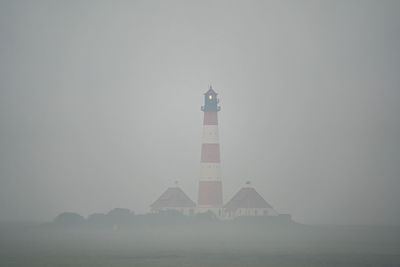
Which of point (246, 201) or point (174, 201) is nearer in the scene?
point (246, 201)

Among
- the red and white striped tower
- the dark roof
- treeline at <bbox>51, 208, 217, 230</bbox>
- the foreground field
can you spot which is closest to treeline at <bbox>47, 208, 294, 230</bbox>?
treeline at <bbox>51, 208, 217, 230</bbox>

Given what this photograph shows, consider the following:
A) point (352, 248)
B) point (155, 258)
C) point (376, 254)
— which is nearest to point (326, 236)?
point (352, 248)

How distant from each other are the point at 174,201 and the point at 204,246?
22600mm

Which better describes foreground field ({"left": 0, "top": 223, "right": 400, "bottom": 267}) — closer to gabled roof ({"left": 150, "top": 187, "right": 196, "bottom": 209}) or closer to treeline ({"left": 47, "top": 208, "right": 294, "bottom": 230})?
treeline ({"left": 47, "top": 208, "right": 294, "bottom": 230})

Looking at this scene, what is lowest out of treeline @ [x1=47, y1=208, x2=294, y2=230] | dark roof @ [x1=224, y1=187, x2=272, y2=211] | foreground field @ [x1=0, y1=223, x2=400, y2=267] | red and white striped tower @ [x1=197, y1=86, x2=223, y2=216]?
foreground field @ [x1=0, y1=223, x2=400, y2=267]

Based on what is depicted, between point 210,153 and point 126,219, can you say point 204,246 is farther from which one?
point 210,153

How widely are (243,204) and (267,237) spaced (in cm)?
869

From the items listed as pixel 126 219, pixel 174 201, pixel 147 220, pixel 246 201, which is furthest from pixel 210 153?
pixel 126 219

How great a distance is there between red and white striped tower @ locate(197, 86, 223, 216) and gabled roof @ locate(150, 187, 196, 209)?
6.42ft

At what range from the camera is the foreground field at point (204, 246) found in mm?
58969

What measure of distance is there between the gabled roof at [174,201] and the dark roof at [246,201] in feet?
15.6

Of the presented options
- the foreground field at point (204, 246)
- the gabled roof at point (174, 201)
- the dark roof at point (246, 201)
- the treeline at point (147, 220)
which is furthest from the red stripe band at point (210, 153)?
the foreground field at point (204, 246)

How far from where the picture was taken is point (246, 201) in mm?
90688

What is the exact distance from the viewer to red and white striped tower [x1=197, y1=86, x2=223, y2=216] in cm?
9100
